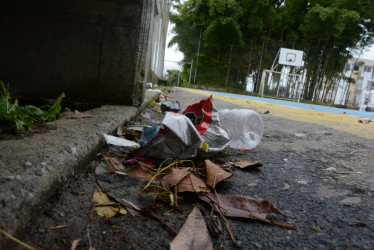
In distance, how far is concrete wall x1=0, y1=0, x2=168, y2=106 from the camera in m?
1.77

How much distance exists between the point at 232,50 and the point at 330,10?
583cm

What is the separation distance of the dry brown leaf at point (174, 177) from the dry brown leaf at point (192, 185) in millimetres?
15

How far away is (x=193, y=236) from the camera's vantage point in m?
0.63

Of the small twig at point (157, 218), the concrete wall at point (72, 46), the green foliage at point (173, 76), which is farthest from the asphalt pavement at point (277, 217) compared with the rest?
the green foliage at point (173, 76)

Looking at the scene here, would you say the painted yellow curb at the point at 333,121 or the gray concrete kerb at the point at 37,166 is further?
the painted yellow curb at the point at 333,121

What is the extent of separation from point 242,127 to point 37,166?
1153 mm

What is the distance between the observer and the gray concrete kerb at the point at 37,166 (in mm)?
506

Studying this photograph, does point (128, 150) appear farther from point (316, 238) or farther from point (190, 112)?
point (316, 238)

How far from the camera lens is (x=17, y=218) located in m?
0.50

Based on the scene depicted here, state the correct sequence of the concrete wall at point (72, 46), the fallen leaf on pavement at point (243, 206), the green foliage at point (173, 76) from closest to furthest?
the fallen leaf on pavement at point (243, 206) → the concrete wall at point (72, 46) → the green foliage at point (173, 76)

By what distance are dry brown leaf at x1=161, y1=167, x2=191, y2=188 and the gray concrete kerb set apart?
11.3 inches

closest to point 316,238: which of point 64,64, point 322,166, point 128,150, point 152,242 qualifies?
point 152,242

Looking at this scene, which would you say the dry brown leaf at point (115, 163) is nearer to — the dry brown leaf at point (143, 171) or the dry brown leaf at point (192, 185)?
the dry brown leaf at point (143, 171)

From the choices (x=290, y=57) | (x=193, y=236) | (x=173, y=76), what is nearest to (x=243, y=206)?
(x=193, y=236)
